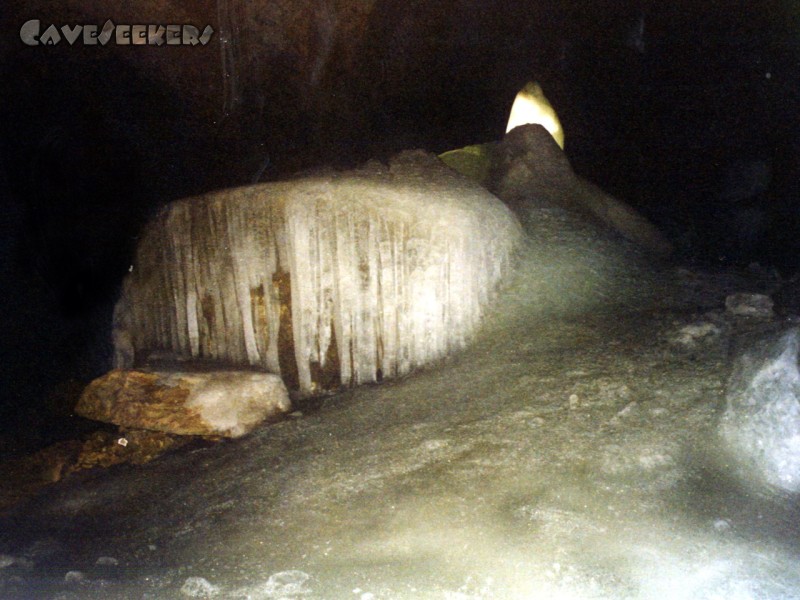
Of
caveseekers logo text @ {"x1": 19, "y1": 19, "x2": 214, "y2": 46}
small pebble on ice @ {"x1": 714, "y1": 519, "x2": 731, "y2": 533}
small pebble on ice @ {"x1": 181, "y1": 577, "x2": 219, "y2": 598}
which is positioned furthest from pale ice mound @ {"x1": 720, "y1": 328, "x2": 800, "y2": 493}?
caveseekers logo text @ {"x1": 19, "y1": 19, "x2": 214, "y2": 46}

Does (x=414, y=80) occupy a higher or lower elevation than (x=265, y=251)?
higher

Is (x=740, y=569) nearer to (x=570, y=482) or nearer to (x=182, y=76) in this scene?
(x=570, y=482)

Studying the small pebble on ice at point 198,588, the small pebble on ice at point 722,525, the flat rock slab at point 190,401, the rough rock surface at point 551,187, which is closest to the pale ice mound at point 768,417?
the small pebble on ice at point 722,525

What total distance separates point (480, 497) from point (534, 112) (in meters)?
4.52

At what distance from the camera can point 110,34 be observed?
14.7ft

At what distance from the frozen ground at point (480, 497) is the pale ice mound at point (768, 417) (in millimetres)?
112

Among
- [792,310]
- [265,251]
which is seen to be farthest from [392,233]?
[792,310]

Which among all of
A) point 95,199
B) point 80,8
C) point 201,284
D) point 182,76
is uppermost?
point 80,8

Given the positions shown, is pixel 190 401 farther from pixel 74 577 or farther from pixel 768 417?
A: pixel 768 417

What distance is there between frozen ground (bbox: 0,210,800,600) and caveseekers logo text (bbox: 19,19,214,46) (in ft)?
8.12

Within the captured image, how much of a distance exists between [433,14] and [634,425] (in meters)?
3.35

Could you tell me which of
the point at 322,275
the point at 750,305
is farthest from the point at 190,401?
the point at 750,305

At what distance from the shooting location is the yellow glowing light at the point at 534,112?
6.88 m

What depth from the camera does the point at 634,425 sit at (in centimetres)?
385
